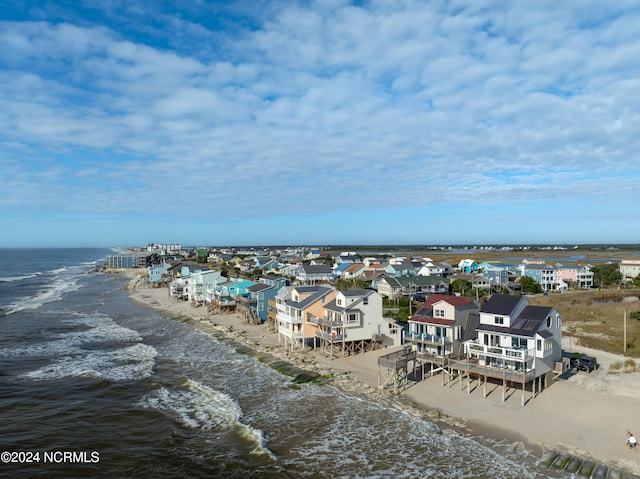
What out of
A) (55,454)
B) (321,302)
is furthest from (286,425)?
(321,302)

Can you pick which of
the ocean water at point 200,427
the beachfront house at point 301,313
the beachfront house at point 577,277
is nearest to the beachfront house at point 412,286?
the beachfront house at point 577,277

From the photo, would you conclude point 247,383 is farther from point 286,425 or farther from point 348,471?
point 348,471

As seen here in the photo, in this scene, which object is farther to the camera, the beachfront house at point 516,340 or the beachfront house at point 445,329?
the beachfront house at point 445,329

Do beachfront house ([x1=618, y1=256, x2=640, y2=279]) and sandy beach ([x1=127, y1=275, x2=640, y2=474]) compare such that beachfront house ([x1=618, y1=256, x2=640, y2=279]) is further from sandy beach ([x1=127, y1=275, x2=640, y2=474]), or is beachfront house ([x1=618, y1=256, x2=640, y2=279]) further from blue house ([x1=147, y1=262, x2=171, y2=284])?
blue house ([x1=147, y1=262, x2=171, y2=284])

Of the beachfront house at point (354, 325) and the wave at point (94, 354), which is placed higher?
the beachfront house at point (354, 325)

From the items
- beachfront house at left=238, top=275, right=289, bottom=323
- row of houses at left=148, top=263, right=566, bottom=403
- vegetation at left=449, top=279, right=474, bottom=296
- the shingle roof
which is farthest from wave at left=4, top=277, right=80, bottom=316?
vegetation at left=449, top=279, right=474, bottom=296

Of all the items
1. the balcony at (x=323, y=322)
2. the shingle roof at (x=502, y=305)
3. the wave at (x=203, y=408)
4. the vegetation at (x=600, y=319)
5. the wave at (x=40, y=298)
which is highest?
the shingle roof at (x=502, y=305)

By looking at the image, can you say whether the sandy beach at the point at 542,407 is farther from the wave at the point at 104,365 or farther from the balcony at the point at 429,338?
the wave at the point at 104,365
